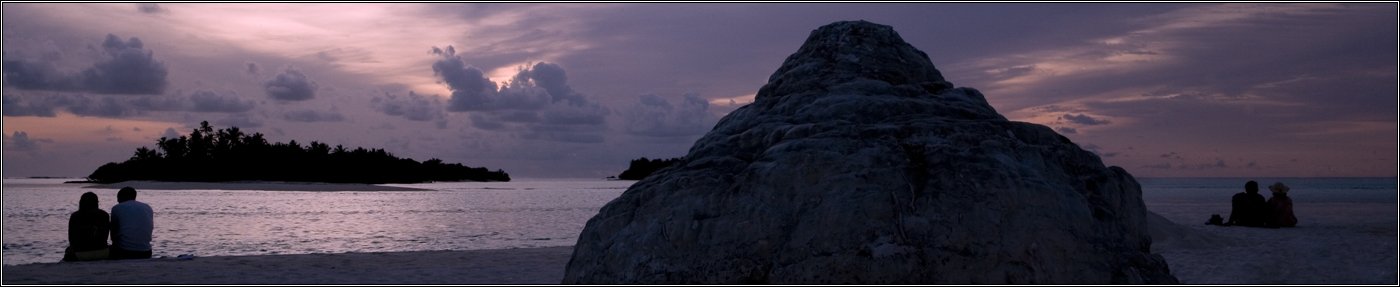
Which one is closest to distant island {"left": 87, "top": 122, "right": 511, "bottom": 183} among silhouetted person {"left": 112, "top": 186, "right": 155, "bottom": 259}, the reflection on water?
the reflection on water

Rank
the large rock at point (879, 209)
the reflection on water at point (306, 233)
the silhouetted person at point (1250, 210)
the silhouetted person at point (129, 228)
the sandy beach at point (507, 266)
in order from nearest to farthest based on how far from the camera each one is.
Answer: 1. the large rock at point (879, 209)
2. the sandy beach at point (507, 266)
3. the silhouetted person at point (129, 228)
4. the silhouetted person at point (1250, 210)
5. the reflection on water at point (306, 233)

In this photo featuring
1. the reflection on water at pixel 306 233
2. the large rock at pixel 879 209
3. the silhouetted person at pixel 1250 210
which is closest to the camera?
the large rock at pixel 879 209

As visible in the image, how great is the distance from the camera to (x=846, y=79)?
31.3ft

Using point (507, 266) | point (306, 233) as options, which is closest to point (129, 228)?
point (507, 266)

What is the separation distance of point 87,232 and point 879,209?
462 inches

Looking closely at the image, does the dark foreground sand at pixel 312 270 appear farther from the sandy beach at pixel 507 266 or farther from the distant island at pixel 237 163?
the distant island at pixel 237 163

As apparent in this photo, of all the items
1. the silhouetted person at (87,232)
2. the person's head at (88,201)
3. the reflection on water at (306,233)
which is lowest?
the reflection on water at (306,233)

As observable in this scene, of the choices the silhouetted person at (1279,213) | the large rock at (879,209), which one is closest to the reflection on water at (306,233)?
the large rock at (879,209)

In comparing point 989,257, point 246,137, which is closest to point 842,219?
point 989,257

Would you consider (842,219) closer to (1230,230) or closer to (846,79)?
(846,79)

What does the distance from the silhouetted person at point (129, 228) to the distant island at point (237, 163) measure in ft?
364

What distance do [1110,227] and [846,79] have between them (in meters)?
2.79

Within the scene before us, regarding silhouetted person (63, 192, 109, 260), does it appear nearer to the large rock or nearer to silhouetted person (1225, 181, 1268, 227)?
the large rock

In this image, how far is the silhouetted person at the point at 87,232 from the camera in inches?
539
